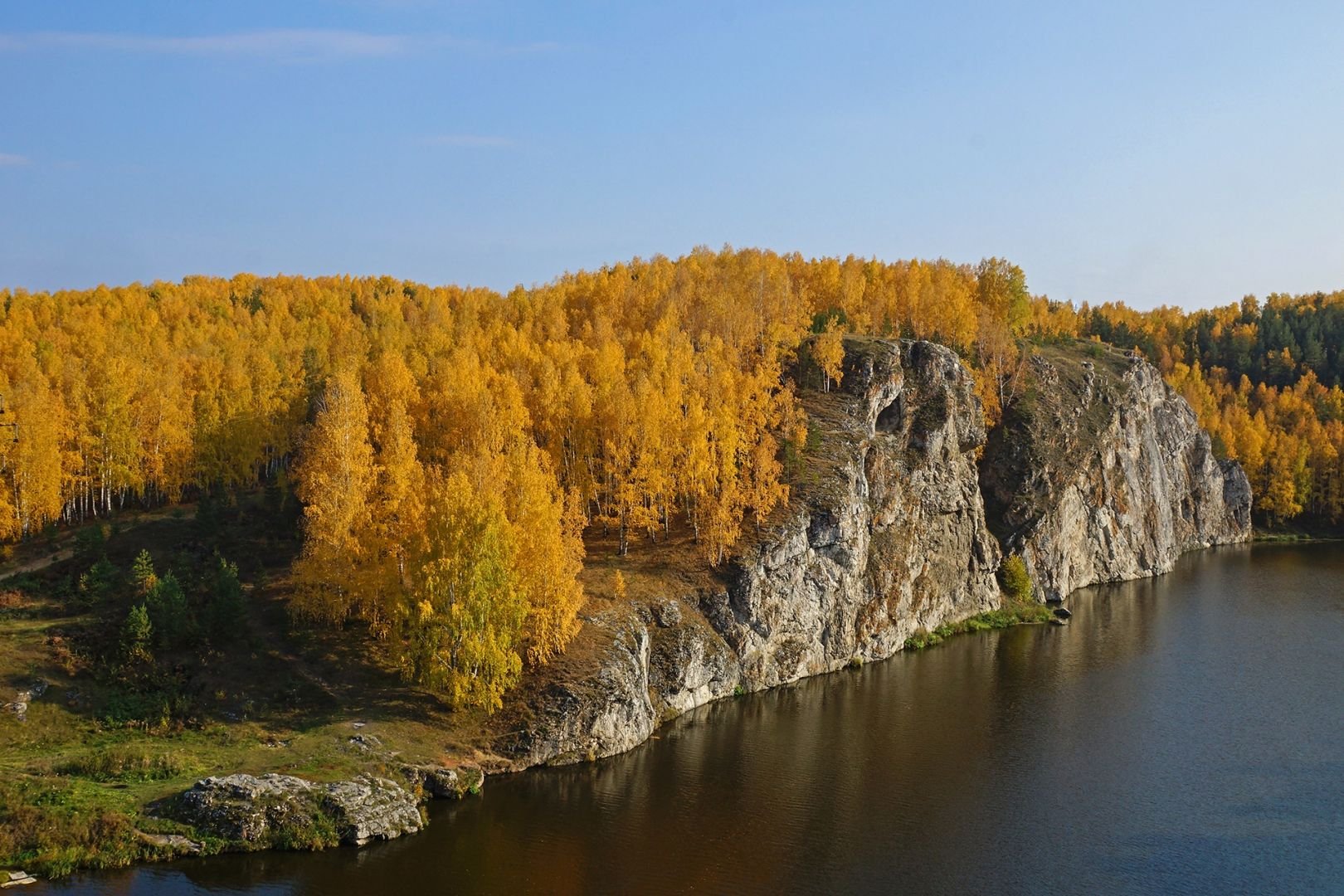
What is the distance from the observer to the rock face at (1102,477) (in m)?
97.0

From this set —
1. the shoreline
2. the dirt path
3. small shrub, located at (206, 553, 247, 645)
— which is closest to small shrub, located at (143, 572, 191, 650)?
small shrub, located at (206, 553, 247, 645)

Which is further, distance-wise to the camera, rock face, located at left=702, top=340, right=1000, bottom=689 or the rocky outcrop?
rock face, located at left=702, top=340, right=1000, bottom=689

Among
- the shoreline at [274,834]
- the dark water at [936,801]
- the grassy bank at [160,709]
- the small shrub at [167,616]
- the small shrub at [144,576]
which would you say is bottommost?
the dark water at [936,801]

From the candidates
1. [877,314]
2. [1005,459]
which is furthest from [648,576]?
[877,314]

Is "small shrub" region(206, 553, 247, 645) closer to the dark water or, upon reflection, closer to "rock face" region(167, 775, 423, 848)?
"rock face" region(167, 775, 423, 848)

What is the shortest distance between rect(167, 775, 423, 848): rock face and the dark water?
98 cm

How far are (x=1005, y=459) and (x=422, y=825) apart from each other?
75.0 metres

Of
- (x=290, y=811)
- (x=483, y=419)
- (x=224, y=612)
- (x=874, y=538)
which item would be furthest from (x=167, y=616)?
(x=874, y=538)

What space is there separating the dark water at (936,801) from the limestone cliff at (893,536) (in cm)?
306

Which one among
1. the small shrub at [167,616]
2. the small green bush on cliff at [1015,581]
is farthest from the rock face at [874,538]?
the small shrub at [167,616]

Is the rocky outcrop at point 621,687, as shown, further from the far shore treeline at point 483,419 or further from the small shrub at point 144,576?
the small shrub at point 144,576

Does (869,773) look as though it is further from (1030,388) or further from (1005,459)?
(1030,388)

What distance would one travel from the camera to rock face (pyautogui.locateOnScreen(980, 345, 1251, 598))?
97000 millimetres

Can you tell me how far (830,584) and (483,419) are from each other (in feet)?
95.4
